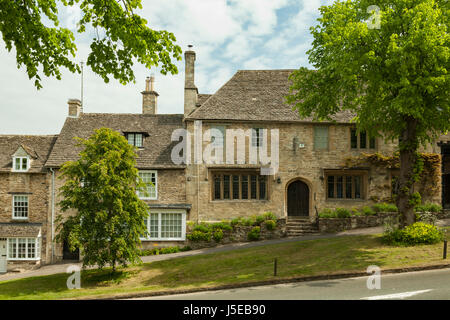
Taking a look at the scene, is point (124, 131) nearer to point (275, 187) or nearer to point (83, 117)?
point (83, 117)

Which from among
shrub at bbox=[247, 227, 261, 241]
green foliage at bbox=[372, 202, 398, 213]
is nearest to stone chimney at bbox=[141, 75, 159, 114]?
shrub at bbox=[247, 227, 261, 241]

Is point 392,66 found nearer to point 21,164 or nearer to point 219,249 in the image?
point 219,249

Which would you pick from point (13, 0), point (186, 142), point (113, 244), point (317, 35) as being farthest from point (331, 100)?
point (13, 0)

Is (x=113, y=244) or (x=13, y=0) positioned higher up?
(x=13, y=0)

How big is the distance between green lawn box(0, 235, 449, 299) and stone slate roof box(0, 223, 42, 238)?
5.16 meters

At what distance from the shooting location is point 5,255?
26.3 metres

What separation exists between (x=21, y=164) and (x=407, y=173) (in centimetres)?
2557

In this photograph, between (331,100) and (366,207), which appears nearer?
(331,100)

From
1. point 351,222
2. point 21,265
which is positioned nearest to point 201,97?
point 351,222

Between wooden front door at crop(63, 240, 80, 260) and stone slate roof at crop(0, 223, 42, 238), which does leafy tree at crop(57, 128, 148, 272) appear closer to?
wooden front door at crop(63, 240, 80, 260)

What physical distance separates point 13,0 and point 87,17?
170 cm
